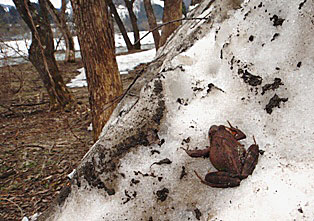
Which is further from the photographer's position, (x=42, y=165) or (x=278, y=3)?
(x=42, y=165)

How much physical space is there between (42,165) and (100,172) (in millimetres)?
2223

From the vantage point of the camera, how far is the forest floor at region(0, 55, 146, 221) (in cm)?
253

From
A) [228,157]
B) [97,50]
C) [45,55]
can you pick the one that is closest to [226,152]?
[228,157]

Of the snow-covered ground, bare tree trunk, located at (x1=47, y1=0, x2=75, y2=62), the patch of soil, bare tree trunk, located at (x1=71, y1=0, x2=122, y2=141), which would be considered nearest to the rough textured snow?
the patch of soil

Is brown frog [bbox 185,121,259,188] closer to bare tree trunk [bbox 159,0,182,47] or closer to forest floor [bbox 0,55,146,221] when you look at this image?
forest floor [bbox 0,55,146,221]

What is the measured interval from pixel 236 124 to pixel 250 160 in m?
0.20

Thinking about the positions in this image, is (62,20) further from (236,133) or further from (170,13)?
(236,133)

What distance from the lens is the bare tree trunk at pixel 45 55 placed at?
176 inches

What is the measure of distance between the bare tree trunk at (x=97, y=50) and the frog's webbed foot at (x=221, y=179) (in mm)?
1495

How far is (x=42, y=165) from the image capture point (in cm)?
314

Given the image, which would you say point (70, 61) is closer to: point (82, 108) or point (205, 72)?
point (82, 108)

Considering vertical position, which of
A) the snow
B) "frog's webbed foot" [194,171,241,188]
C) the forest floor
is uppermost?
"frog's webbed foot" [194,171,241,188]

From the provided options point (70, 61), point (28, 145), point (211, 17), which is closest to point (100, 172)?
point (211, 17)

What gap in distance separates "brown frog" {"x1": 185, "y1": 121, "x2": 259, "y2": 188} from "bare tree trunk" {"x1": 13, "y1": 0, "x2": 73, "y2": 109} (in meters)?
4.10
